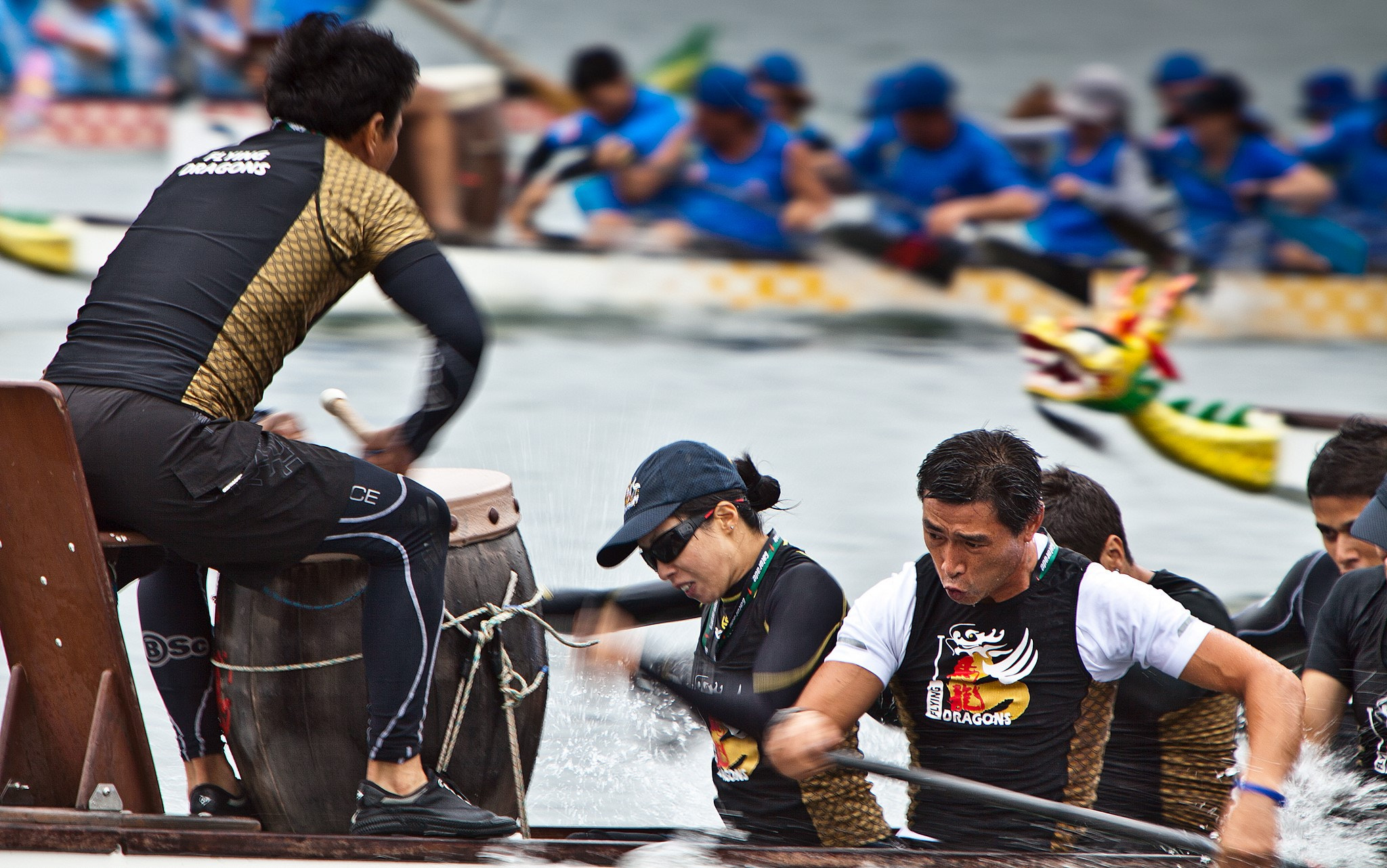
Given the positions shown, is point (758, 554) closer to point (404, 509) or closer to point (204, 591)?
point (404, 509)

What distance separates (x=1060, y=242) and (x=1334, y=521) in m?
6.33

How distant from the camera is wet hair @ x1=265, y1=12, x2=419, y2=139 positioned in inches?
78.7

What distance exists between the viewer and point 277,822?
7.20 ft

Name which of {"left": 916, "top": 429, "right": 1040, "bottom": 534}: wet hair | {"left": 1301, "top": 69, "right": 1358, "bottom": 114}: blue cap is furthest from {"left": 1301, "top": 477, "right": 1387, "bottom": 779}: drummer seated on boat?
{"left": 1301, "top": 69, "right": 1358, "bottom": 114}: blue cap

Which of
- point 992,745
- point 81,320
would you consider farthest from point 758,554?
point 81,320

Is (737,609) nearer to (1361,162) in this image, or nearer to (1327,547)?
(1327,547)

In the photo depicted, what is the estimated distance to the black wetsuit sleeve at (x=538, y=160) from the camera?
→ 8.79 m

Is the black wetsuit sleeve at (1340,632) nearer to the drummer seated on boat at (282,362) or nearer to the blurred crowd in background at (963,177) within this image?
the drummer seated on boat at (282,362)

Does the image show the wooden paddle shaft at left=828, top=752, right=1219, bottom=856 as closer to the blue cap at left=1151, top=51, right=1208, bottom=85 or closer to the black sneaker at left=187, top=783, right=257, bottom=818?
the black sneaker at left=187, top=783, right=257, bottom=818

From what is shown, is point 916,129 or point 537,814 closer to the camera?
point 537,814

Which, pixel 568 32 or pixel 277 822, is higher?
pixel 568 32

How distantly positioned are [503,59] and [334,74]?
8482 millimetres

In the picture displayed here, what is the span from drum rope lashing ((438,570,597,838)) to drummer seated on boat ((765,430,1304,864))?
46 cm

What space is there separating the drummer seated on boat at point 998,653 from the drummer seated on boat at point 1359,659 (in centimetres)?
40
